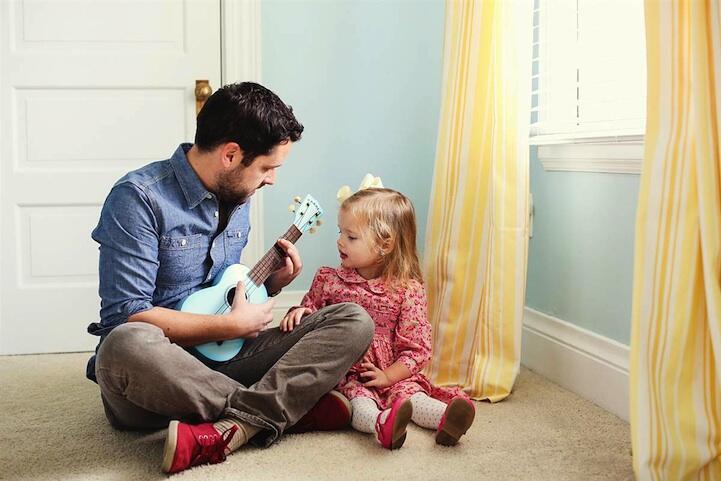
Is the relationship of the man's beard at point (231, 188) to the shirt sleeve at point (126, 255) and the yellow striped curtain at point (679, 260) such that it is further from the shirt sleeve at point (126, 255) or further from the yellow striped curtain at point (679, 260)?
the yellow striped curtain at point (679, 260)

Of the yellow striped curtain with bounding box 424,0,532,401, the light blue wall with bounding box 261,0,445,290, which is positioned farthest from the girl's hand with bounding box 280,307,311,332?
the light blue wall with bounding box 261,0,445,290

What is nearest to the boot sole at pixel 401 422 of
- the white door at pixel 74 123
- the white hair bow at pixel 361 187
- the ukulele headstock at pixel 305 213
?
the ukulele headstock at pixel 305 213

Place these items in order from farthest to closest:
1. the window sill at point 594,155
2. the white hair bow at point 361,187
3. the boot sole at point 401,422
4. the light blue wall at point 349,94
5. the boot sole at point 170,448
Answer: the light blue wall at point 349,94
the white hair bow at point 361,187
the window sill at point 594,155
the boot sole at point 401,422
the boot sole at point 170,448

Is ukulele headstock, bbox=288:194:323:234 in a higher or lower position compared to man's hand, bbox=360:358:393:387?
higher

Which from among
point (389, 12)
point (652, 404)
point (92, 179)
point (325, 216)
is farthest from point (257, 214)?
point (652, 404)

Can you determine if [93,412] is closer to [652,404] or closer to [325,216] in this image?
[325,216]

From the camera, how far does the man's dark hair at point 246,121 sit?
182 cm

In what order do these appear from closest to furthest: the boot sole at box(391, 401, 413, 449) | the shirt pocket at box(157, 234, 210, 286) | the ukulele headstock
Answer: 1. the boot sole at box(391, 401, 413, 449)
2. the shirt pocket at box(157, 234, 210, 286)
3. the ukulele headstock

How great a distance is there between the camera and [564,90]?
7.65 ft

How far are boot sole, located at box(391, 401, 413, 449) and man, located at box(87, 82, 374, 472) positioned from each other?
0.18 m

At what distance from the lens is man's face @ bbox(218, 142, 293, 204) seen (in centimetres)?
186

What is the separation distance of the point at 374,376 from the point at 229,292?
15.7 inches

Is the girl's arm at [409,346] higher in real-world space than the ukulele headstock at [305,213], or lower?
lower

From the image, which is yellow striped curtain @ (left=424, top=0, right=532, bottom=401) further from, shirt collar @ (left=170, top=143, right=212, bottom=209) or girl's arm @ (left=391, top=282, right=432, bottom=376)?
shirt collar @ (left=170, top=143, right=212, bottom=209)
